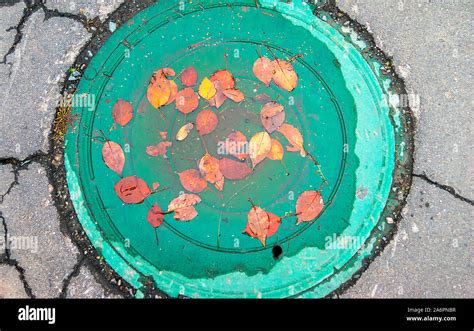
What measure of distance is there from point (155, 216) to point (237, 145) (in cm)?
61

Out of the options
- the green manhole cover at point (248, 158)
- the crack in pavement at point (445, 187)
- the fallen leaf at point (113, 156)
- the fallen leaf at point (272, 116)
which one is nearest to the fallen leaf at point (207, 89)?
the green manhole cover at point (248, 158)

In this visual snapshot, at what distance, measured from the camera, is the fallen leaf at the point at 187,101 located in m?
2.74

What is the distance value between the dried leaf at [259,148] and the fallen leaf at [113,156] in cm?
73

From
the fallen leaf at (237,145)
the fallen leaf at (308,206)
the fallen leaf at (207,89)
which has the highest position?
the fallen leaf at (207,89)

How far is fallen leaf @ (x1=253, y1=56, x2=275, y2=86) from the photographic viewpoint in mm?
2748

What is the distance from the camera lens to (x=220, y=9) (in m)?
2.83

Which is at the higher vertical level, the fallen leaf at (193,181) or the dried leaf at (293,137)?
the dried leaf at (293,137)

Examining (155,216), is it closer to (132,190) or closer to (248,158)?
(132,190)

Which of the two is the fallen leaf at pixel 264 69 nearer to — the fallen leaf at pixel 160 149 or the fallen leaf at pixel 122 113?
the fallen leaf at pixel 160 149

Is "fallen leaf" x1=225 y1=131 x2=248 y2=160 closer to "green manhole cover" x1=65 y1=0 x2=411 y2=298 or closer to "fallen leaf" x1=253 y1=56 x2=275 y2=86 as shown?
"green manhole cover" x1=65 y1=0 x2=411 y2=298
